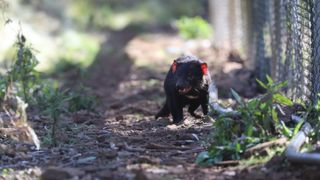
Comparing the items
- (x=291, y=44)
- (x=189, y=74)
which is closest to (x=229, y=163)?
(x=189, y=74)

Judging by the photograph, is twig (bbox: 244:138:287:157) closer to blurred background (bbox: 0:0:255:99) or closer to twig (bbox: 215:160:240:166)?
twig (bbox: 215:160:240:166)

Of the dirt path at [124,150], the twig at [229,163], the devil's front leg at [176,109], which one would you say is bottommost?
the twig at [229,163]

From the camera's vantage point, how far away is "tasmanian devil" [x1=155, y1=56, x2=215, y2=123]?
7.52 meters

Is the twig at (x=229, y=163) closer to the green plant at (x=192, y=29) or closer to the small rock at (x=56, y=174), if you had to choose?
the small rock at (x=56, y=174)

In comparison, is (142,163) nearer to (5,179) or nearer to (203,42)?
(5,179)

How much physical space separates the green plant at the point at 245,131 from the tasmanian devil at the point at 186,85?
2.23 m

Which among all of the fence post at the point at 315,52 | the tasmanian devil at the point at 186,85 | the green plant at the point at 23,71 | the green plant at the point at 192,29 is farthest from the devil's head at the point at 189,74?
the green plant at the point at 192,29

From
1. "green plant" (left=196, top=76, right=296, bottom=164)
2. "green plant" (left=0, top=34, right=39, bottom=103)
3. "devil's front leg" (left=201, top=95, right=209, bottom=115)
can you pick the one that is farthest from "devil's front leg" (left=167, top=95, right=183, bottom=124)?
"green plant" (left=196, top=76, right=296, bottom=164)

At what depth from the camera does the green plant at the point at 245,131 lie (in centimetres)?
507

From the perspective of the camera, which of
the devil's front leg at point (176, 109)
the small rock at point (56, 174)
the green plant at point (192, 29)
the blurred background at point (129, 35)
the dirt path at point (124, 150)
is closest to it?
the small rock at point (56, 174)

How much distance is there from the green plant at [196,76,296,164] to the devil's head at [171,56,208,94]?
7.30 feet

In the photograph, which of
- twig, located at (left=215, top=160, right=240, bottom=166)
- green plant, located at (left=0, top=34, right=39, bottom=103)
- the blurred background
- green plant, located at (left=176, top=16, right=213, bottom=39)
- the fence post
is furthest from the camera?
green plant, located at (left=176, top=16, right=213, bottom=39)

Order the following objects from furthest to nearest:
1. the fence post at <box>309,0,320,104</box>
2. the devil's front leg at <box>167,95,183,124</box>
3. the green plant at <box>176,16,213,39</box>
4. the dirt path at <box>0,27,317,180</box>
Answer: the green plant at <box>176,16,213,39</box>, the devil's front leg at <box>167,95,183,124</box>, the fence post at <box>309,0,320,104</box>, the dirt path at <box>0,27,317,180</box>

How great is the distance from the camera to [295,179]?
15.0 feet
